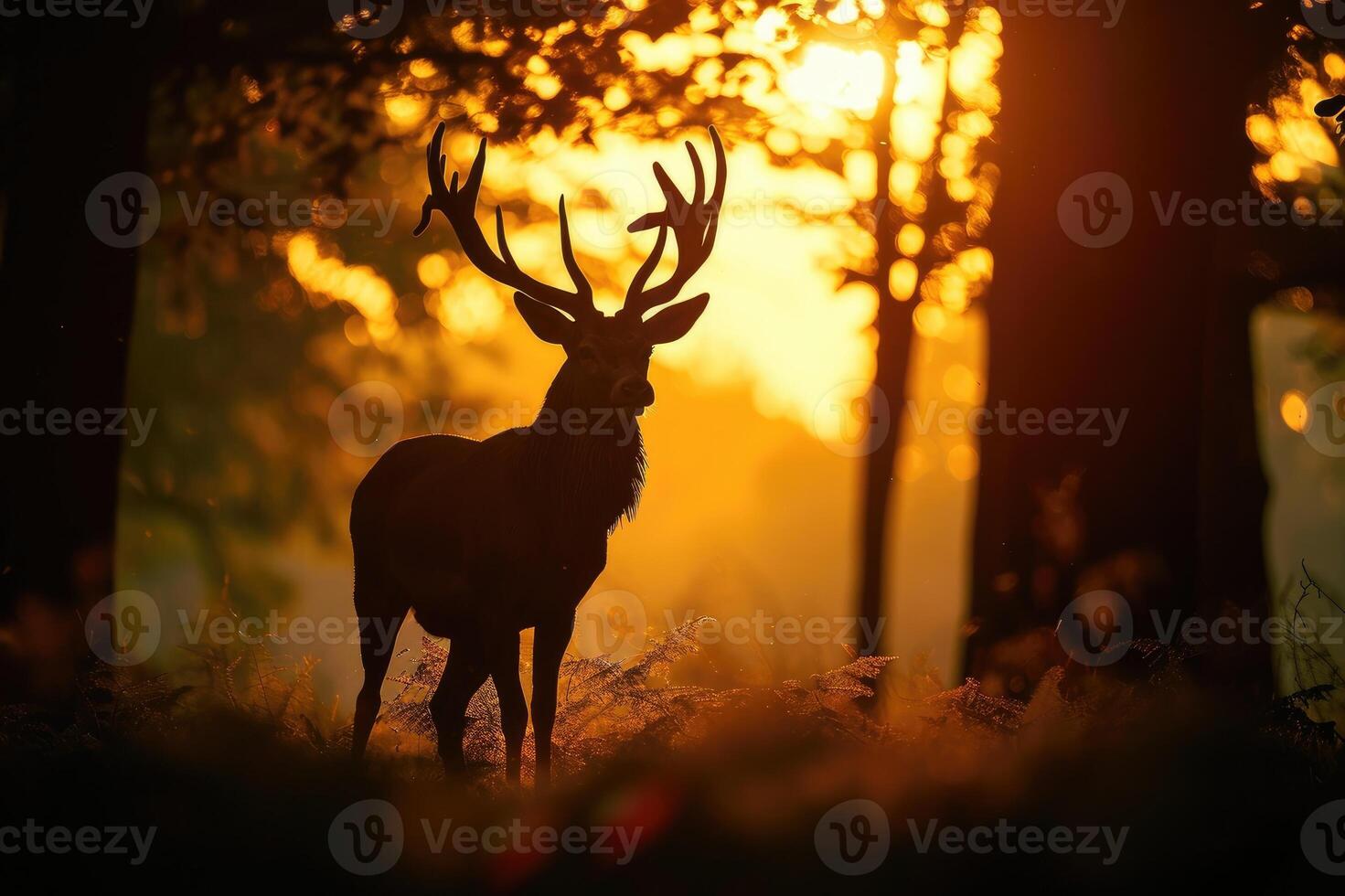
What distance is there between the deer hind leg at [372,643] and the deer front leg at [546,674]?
51.2 inches

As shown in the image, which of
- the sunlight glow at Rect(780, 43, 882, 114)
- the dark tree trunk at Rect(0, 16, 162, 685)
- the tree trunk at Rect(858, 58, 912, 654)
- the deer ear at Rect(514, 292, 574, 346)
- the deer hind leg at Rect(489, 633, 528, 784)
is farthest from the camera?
the tree trunk at Rect(858, 58, 912, 654)

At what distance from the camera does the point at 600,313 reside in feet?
23.4

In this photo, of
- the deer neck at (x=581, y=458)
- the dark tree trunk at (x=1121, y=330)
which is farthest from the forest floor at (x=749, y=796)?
the dark tree trunk at (x=1121, y=330)

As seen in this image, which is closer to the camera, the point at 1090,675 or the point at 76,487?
the point at 1090,675

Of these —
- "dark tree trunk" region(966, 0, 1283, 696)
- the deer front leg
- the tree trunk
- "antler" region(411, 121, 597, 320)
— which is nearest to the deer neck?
"antler" region(411, 121, 597, 320)

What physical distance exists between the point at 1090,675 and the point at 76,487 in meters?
7.29

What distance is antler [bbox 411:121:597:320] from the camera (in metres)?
7.07

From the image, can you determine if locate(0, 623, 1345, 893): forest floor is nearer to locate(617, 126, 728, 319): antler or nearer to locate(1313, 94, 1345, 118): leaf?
locate(617, 126, 728, 319): antler

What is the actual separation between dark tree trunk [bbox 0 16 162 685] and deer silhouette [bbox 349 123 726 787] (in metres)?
3.18

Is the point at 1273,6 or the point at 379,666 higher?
the point at 1273,6

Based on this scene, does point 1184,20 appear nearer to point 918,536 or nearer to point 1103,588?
point 1103,588

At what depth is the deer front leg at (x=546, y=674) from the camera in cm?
658

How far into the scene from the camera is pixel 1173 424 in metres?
8.26

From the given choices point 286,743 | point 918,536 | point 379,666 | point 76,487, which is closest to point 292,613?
point 76,487
